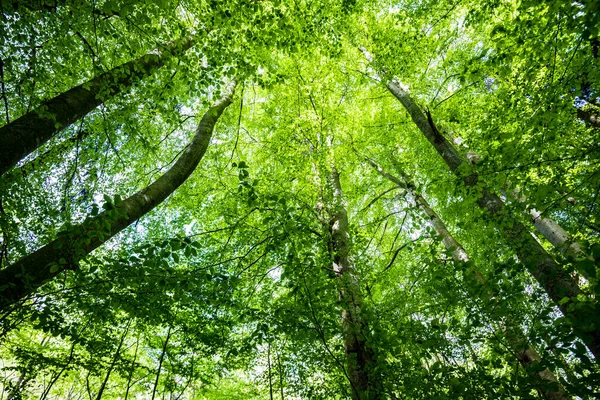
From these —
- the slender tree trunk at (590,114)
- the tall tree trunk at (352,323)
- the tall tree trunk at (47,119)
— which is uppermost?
the slender tree trunk at (590,114)

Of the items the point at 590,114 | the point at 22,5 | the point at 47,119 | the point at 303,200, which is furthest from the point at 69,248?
the point at 590,114

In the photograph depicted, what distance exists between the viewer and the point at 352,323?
3752 mm

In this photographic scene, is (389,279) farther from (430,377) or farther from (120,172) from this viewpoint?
(120,172)

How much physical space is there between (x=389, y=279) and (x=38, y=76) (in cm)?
798

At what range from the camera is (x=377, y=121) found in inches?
402

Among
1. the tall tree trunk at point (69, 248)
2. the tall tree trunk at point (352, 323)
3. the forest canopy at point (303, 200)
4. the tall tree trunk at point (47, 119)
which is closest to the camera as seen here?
the tall tree trunk at point (69, 248)

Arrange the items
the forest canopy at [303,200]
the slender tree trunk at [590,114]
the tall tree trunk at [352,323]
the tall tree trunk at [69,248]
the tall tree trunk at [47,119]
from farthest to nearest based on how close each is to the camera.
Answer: the slender tree trunk at [590,114] < the tall tree trunk at [352,323] < the tall tree trunk at [47,119] < the forest canopy at [303,200] < the tall tree trunk at [69,248]

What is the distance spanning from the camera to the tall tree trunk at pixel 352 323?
336 cm

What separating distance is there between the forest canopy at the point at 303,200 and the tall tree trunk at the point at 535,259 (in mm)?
42

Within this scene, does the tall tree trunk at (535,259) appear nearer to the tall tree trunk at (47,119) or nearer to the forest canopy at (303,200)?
the forest canopy at (303,200)

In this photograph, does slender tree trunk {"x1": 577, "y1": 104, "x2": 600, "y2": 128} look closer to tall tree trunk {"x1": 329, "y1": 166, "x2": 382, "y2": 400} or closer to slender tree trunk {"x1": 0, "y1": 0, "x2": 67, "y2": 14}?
tall tree trunk {"x1": 329, "y1": 166, "x2": 382, "y2": 400}

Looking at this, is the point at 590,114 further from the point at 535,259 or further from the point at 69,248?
the point at 69,248

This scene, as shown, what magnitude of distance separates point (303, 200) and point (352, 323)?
2689mm

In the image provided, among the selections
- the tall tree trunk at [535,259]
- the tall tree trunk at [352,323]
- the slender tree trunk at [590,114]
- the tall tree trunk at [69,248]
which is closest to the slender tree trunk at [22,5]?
the tall tree trunk at [69,248]
